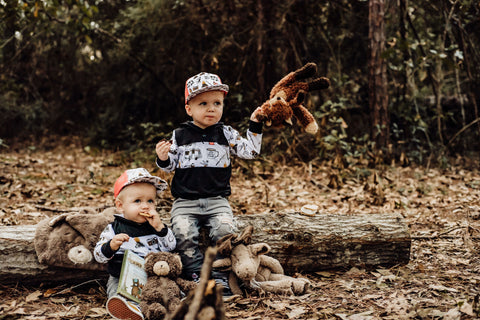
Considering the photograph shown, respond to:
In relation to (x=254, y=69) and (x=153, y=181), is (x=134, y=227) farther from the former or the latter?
(x=254, y=69)

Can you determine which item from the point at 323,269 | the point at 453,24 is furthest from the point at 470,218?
the point at 453,24

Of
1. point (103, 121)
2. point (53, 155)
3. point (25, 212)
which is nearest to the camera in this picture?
point (25, 212)

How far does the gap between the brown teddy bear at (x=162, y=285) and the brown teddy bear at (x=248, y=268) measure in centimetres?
32

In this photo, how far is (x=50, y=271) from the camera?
328 centimetres

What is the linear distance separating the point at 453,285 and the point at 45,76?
11415 mm

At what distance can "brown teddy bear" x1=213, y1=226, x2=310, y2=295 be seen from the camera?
3.12 meters

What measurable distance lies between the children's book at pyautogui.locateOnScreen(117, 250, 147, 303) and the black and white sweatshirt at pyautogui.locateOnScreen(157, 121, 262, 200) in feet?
2.29

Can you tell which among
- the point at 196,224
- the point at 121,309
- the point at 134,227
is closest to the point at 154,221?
the point at 134,227

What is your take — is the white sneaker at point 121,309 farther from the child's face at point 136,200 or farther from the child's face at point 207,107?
the child's face at point 207,107

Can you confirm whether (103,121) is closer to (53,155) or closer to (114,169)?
(53,155)

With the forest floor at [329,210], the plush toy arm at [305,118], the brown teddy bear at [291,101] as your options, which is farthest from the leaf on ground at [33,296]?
the plush toy arm at [305,118]

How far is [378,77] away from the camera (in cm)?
733

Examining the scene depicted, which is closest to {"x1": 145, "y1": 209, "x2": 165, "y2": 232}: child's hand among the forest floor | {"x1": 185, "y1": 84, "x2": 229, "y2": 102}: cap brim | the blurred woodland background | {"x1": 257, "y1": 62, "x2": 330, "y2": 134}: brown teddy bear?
the forest floor

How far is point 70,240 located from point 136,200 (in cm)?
70
